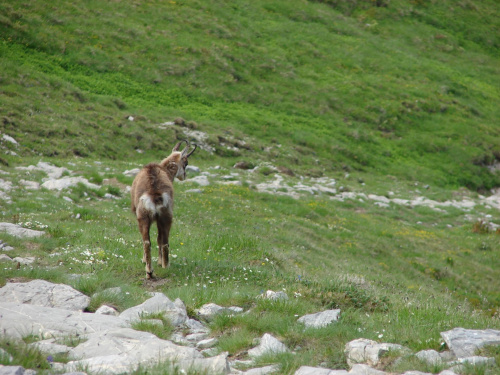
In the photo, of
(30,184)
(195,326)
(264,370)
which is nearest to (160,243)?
(195,326)

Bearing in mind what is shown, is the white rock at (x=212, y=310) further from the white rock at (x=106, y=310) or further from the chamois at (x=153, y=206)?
the chamois at (x=153, y=206)

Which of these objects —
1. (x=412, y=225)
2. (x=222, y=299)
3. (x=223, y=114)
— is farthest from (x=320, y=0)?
(x=222, y=299)

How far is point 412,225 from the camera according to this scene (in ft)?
84.1

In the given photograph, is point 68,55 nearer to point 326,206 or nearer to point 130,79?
point 130,79

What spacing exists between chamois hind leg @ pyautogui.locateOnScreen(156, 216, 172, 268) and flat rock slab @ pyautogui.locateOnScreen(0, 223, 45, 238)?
3.61 m

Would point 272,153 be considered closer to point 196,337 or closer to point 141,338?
point 196,337

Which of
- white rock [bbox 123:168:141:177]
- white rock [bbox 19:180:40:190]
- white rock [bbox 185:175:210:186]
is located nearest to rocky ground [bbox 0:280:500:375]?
white rock [bbox 19:180:40:190]

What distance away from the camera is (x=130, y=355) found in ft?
17.8

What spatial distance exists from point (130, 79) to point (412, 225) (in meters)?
22.7

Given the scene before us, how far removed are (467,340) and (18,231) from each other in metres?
10.7

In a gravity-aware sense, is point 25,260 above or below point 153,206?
below

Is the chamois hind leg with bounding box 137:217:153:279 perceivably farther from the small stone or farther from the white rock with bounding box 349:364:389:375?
the small stone

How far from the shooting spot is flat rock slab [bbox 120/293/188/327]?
7117mm

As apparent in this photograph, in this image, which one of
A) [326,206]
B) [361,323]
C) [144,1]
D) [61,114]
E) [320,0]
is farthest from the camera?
[320,0]
